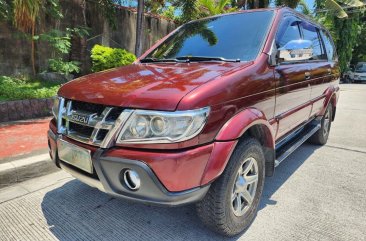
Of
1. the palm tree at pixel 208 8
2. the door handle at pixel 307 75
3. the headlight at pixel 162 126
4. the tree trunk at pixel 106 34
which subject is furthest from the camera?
the palm tree at pixel 208 8

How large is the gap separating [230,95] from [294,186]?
70.4 inches

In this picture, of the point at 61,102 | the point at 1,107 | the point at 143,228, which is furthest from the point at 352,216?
the point at 1,107

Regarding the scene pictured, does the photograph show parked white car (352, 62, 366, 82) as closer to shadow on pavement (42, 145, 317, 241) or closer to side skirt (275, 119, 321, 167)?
side skirt (275, 119, 321, 167)

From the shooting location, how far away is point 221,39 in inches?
122

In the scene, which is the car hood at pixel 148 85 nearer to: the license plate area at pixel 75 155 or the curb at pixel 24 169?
the license plate area at pixel 75 155

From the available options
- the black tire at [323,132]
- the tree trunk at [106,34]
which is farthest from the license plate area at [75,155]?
the tree trunk at [106,34]

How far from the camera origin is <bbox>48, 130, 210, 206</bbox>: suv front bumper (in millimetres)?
1938

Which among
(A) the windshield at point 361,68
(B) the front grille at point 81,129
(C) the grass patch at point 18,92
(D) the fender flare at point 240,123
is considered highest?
(A) the windshield at point 361,68

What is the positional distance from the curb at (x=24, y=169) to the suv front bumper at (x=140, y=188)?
1695 mm

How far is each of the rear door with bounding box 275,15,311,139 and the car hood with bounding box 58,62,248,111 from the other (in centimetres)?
63

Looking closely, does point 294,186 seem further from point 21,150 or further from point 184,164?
point 21,150

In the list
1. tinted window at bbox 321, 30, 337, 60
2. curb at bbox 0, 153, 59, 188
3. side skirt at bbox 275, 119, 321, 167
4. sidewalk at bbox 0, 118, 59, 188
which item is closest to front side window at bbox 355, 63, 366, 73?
tinted window at bbox 321, 30, 337, 60

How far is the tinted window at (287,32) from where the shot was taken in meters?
3.03

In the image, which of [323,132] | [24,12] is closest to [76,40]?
[24,12]
